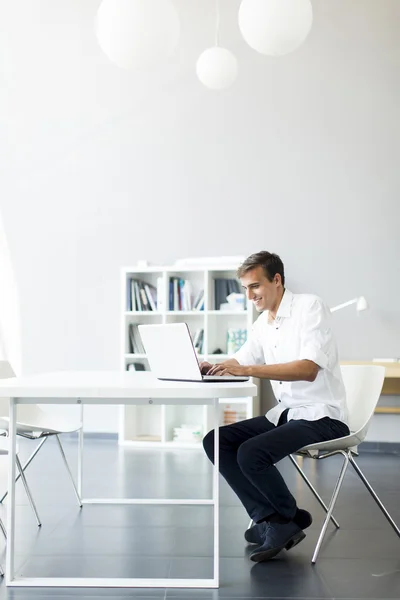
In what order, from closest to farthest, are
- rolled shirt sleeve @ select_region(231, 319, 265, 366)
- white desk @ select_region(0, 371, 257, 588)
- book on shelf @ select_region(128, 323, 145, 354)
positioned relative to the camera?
white desk @ select_region(0, 371, 257, 588) < rolled shirt sleeve @ select_region(231, 319, 265, 366) < book on shelf @ select_region(128, 323, 145, 354)

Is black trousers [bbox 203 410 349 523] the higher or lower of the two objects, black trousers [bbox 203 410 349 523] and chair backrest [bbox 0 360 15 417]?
the lower

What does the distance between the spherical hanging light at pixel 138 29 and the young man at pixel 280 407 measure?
997mm

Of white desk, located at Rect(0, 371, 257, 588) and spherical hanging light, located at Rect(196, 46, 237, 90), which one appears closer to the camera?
white desk, located at Rect(0, 371, 257, 588)

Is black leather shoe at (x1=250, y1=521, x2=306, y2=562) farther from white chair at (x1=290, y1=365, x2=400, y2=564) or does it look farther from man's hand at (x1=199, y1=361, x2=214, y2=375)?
man's hand at (x1=199, y1=361, x2=214, y2=375)

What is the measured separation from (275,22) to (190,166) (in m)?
4.12

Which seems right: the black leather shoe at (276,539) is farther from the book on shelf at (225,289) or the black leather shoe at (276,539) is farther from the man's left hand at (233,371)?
the book on shelf at (225,289)

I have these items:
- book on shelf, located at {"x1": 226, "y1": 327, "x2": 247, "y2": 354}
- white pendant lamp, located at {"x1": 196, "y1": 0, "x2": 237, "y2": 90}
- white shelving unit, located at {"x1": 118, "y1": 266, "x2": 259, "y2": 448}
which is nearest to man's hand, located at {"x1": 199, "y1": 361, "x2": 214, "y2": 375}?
white pendant lamp, located at {"x1": 196, "y1": 0, "x2": 237, "y2": 90}

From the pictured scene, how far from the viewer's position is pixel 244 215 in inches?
276

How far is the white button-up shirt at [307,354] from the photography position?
3.21m

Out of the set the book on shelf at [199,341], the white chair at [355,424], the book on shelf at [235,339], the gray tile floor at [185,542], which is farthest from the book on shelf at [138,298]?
the white chair at [355,424]

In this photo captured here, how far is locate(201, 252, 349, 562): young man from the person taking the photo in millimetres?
3066

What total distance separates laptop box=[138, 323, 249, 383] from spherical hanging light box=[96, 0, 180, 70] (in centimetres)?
108

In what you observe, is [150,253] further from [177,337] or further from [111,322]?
[177,337]

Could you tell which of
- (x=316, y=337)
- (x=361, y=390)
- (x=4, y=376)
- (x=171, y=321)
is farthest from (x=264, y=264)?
(x=171, y=321)
